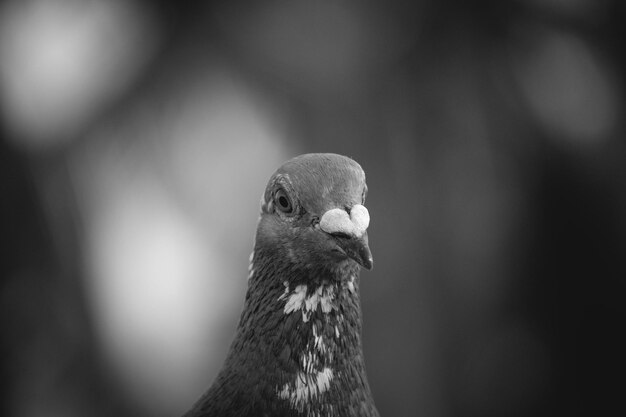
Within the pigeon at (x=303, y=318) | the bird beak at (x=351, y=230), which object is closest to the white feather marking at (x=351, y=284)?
the pigeon at (x=303, y=318)

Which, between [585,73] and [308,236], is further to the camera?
[585,73]

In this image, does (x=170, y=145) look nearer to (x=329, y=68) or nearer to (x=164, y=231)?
(x=164, y=231)

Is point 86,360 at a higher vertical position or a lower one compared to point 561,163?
lower

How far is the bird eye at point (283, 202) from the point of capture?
2.13m

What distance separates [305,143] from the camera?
16.6 ft

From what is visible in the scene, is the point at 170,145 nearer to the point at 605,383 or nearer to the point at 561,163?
the point at 561,163

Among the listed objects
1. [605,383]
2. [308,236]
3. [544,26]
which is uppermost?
[544,26]

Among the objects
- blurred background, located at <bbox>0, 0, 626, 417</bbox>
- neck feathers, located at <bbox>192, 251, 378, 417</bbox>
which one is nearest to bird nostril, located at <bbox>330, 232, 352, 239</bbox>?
neck feathers, located at <bbox>192, 251, 378, 417</bbox>

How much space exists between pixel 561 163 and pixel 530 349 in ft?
4.31

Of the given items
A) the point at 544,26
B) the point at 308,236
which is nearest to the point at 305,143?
the point at 544,26

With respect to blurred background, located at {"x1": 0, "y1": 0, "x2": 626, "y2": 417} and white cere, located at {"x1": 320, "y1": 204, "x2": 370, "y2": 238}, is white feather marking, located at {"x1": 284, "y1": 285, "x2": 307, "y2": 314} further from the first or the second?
blurred background, located at {"x1": 0, "y1": 0, "x2": 626, "y2": 417}

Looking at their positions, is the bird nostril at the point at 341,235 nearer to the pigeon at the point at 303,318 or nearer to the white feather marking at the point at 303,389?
the pigeon at the point at 303,318

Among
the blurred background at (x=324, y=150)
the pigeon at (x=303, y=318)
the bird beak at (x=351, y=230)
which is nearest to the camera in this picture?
the bird beak at (x=351, y=230)

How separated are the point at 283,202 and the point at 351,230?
0.32 metres
